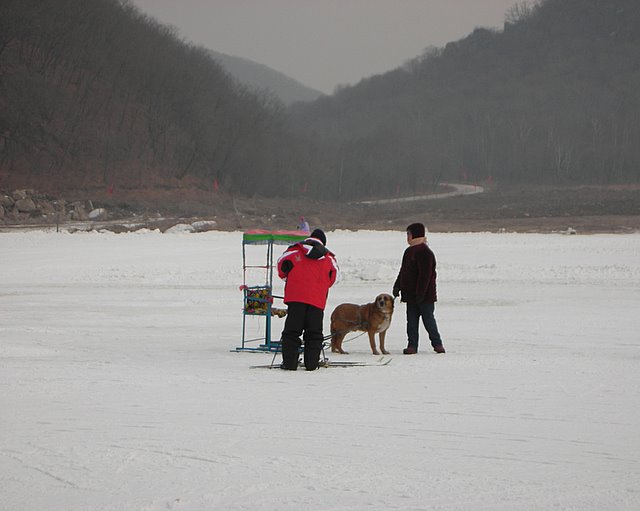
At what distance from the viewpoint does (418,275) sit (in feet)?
38.4

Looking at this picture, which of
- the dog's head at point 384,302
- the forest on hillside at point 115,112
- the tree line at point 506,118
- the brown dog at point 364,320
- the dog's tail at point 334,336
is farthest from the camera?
the tree line at point 506,118

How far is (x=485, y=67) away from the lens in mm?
188250

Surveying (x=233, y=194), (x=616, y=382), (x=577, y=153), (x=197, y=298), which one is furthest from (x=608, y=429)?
(x=577, y=153)

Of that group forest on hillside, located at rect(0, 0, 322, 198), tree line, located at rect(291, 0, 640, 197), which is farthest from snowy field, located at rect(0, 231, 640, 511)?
tree line, located at rect(291, 0, 640, 197)

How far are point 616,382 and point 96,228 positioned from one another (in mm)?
38730

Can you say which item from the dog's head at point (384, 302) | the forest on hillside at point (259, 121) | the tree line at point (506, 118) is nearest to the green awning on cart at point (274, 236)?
the dog's head at point (384, 302)

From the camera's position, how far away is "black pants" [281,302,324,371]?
10.5m

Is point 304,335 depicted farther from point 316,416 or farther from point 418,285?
point 316,416

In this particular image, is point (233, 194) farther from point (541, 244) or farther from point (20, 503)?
point (20, 503)

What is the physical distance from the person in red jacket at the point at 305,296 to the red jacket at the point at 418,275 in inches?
57.4

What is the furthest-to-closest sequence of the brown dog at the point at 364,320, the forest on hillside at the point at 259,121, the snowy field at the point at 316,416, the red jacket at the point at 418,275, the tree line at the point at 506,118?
the tree line at the point at 506,118 < the forest on hillside at the point at 259,121 < the red jacket at the point at 418,275 < the brown dog at the point at 364,320 < the snowy field at the point at 316,416

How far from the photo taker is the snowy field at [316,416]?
578cm

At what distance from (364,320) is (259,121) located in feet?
296

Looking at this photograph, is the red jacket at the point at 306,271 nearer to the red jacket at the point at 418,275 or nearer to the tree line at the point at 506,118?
the red jacket at the point at 418,275
